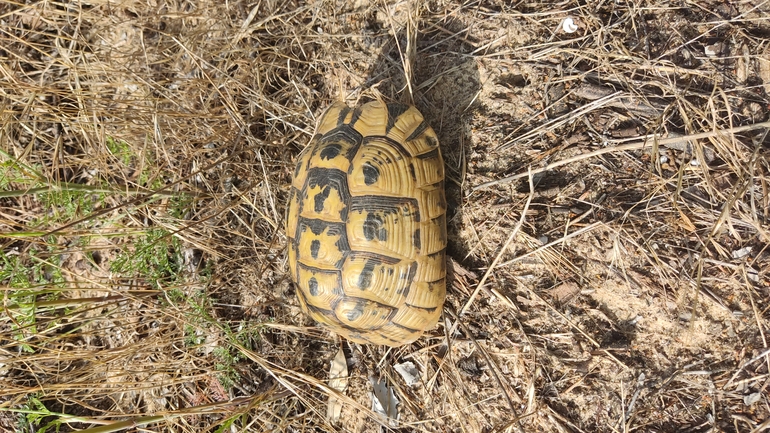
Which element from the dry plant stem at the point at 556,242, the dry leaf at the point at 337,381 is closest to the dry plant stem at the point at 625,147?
the dry plant stem at the point at 556,242

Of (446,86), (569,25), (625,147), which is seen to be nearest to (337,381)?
(446,86)

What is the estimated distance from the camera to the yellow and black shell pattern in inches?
95.0

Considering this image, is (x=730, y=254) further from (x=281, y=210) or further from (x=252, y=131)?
(x=252, y=131)

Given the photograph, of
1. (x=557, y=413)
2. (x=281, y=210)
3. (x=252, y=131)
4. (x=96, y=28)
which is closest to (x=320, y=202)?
(x=281, y=210)

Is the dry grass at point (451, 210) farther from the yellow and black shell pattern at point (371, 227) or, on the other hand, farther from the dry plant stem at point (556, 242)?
the yellow and black shell pattern at point (371, 227)

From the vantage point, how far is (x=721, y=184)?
260 cm

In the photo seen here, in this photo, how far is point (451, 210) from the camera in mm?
2982

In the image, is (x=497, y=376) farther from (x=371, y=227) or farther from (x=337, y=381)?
(x=371, y=227)

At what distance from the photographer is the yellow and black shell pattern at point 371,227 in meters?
2.41

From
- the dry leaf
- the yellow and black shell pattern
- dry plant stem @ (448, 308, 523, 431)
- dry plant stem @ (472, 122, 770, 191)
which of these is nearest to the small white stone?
dry plant stem @ (472, 122, 770, 191)

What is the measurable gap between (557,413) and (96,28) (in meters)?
4.17

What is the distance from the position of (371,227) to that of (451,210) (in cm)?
77

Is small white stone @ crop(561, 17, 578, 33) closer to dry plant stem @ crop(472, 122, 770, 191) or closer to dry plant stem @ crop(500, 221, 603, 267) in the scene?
dry plant stem @ crop(472, 122, 770, 191)

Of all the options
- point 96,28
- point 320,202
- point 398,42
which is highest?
point 96,28
